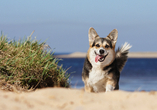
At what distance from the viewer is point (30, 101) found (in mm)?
3385

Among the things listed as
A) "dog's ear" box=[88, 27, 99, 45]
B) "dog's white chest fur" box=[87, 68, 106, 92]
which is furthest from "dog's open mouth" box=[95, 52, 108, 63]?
"dog's ear" box=[88, 27, 99, 45]

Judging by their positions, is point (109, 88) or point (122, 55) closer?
point (109, 88)

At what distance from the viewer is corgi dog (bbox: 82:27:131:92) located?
5027 mm

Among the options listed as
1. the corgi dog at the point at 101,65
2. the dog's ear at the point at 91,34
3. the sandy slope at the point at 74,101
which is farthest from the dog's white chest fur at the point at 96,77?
the sandy slope at the point at 74,101

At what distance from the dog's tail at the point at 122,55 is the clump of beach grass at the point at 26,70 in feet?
5.62

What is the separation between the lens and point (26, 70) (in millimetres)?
5934

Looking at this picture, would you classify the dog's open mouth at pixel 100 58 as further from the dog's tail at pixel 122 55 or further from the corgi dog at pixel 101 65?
the dog's tail at pixel 122 55

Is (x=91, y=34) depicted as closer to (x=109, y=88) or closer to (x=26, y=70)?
(x=109, y=88)

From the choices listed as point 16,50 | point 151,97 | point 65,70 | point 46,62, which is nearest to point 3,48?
point 16,50

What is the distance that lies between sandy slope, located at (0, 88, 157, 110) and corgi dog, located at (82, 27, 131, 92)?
107cm

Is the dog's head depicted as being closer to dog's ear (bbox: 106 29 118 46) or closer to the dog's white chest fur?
dog's ear (bbox: 106 29 118 46)

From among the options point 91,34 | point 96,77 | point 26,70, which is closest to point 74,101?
point 96,77

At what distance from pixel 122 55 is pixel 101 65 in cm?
112

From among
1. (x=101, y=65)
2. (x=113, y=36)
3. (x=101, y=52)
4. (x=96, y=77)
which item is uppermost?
(x=113, y=36)
